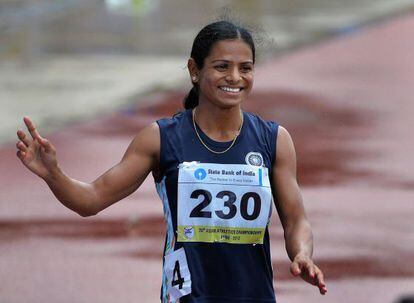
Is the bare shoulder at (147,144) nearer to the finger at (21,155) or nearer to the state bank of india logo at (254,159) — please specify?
the state bank of india logo at (254,159)

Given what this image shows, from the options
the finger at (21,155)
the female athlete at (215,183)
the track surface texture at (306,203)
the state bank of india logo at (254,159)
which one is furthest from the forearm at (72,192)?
the track surface texture at (306,203)

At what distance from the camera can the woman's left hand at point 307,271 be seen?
500 cm

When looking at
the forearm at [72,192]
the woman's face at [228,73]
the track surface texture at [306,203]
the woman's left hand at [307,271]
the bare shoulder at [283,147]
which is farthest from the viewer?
the track surface texture at [306,203]

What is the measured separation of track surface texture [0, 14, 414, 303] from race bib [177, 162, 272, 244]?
10.1 ft

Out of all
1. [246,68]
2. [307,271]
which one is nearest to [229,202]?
[307,271]

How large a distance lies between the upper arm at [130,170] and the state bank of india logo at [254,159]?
38 cm

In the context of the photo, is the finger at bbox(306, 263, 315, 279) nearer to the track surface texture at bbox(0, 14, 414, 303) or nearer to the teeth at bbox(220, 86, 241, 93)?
the teeth at bbox(220, 86, 241, 93)

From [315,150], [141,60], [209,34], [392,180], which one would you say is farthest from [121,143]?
[209,34]

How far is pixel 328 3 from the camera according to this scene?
814 inches

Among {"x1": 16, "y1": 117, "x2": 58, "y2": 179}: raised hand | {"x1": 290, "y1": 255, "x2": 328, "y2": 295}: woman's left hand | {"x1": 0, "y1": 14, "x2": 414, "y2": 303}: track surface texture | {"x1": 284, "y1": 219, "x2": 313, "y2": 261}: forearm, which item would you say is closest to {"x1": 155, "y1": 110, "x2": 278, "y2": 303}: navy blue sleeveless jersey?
{"x1": 284, "y1": 219, "x2": 313, "y2": 261}: forearm

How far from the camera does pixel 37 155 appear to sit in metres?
5.15

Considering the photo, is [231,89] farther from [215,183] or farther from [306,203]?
[306,203]

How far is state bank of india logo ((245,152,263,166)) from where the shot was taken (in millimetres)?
5262

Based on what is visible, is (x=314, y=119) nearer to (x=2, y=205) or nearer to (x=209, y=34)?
(x=2, y=205)
